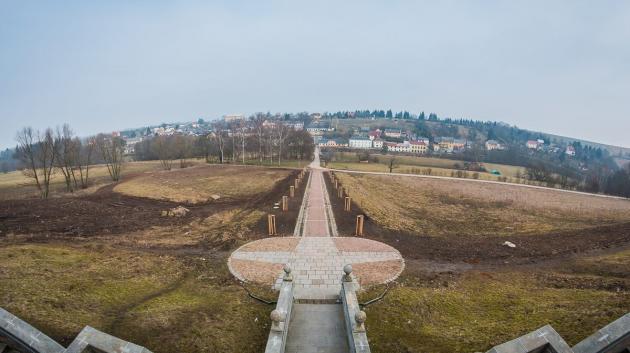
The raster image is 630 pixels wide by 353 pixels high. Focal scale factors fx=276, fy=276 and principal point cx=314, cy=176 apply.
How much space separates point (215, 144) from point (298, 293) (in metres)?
59.8

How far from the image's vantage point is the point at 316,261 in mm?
12156

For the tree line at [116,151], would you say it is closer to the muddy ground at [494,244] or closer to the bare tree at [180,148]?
the bare tree at [180,148]

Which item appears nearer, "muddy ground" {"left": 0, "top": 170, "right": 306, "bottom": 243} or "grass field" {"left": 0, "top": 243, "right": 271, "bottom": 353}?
"grass field" {"left": 0, "top": 243, "right": 271, "bottom": 353}

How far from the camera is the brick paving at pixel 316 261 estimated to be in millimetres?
10531

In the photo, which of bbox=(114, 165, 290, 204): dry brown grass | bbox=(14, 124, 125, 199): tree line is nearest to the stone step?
bbox=(114, 165, 290, 204): dry brown grass

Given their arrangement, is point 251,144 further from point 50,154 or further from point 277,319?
point 277,319

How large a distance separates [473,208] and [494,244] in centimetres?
1407

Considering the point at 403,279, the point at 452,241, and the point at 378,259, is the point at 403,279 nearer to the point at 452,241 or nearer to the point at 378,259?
the point at 378,259

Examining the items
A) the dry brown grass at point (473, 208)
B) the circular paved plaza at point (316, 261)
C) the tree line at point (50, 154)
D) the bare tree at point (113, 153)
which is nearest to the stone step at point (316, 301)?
the circular paved plaza at point (316, 261)

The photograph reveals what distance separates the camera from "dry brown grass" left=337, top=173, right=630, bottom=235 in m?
20.7

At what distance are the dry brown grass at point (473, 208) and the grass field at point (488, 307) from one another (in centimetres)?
725

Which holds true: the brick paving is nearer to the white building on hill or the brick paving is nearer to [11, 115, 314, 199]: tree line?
[11, 115, 314, 199]: tree line

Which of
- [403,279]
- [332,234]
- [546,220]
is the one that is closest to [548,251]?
[403,279]

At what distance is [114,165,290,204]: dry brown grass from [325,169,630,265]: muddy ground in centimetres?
1497
